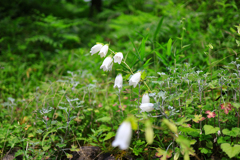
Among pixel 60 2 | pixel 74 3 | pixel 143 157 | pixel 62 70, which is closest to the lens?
pixel 143 157

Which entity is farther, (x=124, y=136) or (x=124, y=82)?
(x=124, y=82)

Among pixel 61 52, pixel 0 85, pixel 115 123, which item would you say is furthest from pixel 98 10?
pixel 115 123

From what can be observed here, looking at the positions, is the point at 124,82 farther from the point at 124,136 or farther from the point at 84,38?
the point at 84,38

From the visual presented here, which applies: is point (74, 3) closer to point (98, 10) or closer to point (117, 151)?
point (98, 10)

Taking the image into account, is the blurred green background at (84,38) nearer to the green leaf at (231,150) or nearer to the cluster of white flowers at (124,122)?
the cluster of white flowers at (124,122)

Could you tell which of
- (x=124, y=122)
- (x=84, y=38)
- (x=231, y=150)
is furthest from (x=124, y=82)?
(x=84, y=38)
